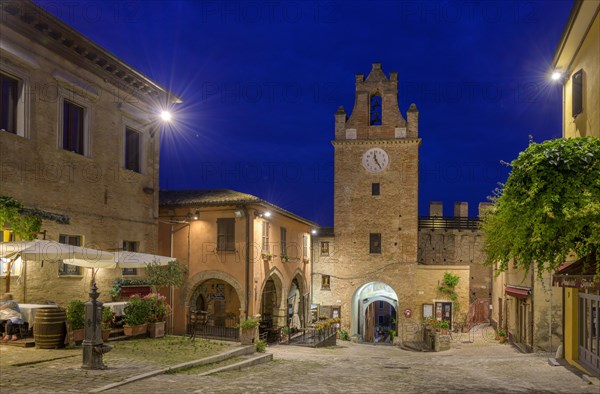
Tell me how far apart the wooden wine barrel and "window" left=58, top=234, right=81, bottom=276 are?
3123mm

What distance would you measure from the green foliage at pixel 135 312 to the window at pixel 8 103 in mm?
5182

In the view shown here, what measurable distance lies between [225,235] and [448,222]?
18607mm

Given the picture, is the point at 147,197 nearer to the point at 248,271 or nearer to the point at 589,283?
the point at 248,271

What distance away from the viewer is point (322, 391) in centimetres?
988

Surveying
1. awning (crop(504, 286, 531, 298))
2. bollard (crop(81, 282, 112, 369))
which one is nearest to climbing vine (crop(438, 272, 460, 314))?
awning (crop(504, 286, 531, 298))

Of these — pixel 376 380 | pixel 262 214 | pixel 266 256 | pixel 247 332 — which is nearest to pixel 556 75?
pixel 376 380

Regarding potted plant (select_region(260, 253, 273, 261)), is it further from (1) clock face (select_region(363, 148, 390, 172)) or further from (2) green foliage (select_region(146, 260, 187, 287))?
(1) clock face (select_region(363, 148, 390, 172))

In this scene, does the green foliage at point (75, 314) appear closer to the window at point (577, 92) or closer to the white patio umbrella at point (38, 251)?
the white patio umbrella at point (38, 251)

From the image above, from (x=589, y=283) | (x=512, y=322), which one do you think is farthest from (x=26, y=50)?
(x=512, y=322)

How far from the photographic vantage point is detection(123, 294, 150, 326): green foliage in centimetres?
1534

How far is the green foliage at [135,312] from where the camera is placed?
604 inches

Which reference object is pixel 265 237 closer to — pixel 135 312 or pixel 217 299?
pixel 217 299

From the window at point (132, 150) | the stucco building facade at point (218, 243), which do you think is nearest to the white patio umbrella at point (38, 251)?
the window at point (132, 150)

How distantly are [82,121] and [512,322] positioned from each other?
18.4m
